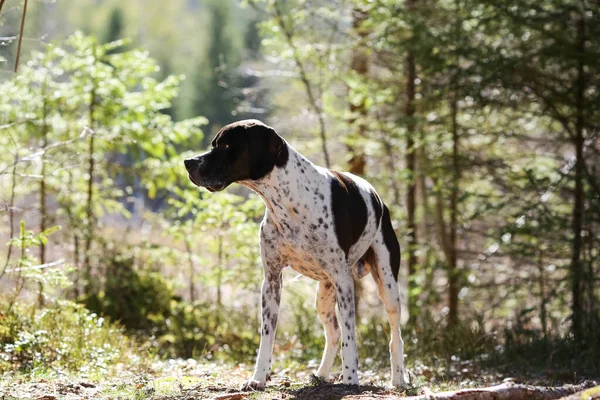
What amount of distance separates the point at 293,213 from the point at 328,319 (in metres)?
1.35

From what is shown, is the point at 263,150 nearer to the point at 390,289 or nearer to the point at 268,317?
the point at 268,317

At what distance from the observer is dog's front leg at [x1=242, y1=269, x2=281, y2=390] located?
19.7ft

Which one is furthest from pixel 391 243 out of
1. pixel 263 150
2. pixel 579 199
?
pixel 579 199

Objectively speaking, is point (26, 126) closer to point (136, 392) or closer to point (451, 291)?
point (136, 392)

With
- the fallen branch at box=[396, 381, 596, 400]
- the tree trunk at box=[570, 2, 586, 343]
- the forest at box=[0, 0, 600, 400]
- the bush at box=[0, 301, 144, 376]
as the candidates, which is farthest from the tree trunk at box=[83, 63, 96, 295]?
the fallen branch at box=[396, 381, 596, 400]

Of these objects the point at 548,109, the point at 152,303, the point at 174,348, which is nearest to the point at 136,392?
the point at 174,348

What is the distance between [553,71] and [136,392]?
8956 millimetres

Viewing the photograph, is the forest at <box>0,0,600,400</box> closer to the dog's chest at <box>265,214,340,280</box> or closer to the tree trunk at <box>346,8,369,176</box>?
the tree trunk at <box>346,8,369,176</box>

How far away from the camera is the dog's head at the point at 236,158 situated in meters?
5.61

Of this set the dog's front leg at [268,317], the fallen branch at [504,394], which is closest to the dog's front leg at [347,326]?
the dog's front leg at [268,317]

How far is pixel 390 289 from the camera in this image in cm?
666

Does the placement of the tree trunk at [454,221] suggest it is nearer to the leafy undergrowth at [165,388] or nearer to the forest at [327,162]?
the forest at [327,162]

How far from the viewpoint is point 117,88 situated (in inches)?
453

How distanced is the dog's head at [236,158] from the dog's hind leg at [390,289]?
1.47 meters
